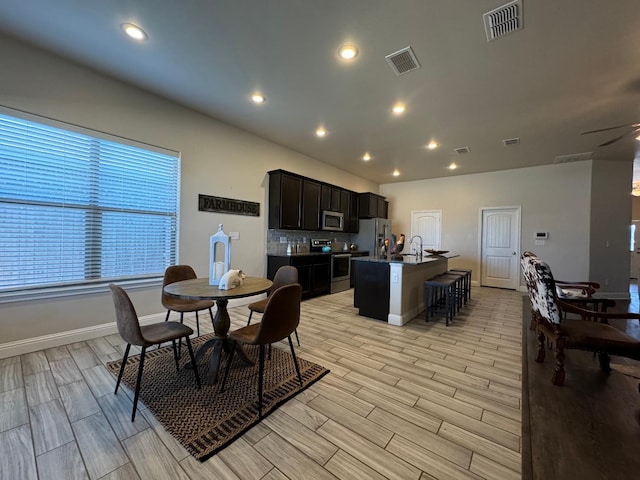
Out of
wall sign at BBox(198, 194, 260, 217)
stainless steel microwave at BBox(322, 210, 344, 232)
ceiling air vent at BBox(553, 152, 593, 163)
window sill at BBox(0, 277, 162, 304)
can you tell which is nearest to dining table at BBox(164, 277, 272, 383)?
window sill at BBox(0, 277, 162, 304)

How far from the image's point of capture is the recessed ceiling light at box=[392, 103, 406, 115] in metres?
3.47

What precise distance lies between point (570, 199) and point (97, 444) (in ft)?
27.7

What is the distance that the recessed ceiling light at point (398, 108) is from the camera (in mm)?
3475

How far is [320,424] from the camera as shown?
1665mm

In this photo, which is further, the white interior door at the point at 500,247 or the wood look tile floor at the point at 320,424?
the white interior door at the point at 500,247

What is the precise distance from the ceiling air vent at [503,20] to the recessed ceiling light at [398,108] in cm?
127

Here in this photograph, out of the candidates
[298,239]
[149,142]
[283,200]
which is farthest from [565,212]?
[149,142]

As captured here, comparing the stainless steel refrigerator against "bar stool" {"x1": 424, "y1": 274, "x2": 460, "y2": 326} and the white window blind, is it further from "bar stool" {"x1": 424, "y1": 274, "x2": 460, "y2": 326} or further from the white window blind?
the white window blind

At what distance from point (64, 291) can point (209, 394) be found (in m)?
2.20

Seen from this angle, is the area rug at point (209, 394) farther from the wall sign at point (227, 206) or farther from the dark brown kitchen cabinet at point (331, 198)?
the dark brown kitchen cabinet at point (331, 198)

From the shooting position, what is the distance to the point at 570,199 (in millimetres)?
5730

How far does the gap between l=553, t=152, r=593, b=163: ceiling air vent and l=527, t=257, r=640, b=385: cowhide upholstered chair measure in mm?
4570

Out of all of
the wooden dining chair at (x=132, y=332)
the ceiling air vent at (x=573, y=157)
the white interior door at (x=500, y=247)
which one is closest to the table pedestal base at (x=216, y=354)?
the wooden dining chair at (x=132, y=332)

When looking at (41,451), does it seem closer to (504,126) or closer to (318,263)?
(318,263)
